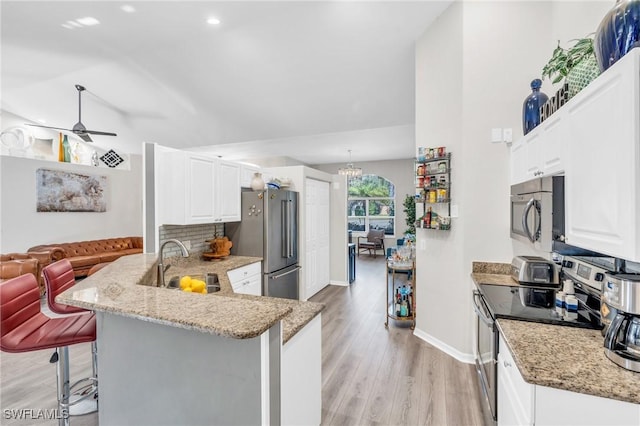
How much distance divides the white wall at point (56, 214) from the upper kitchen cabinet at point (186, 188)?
15.1 feet

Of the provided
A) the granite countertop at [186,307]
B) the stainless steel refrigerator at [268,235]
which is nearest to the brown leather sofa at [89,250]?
the stainless steel refrigerator at [268,235]

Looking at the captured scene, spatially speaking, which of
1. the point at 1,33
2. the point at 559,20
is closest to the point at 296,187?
the point at 559,20

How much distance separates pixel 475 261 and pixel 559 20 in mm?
2192

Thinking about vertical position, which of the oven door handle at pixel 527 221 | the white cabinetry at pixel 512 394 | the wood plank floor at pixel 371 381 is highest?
the oven door handle at pixel 527 221

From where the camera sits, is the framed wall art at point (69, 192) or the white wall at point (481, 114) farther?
the framed wall art at point (69, 192)

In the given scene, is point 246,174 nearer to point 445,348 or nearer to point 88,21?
point 88,21

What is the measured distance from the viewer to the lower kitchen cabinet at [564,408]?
99 centimetres

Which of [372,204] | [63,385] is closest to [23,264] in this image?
[63,385]

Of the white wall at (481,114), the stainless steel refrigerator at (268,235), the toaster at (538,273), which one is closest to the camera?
the toaster at (538,273)

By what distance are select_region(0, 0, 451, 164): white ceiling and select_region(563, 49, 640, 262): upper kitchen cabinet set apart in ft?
7.45

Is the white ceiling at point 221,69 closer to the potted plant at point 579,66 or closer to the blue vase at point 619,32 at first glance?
the potted plant at point 579,66

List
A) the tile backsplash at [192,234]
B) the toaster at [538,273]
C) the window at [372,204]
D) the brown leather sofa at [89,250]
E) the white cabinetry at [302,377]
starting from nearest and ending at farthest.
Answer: the white cabinetry at [302,377], the toaster at [538,273], the tile backsplash at [192,234], the brown leather sofa at [89,250], the window at [372,204]

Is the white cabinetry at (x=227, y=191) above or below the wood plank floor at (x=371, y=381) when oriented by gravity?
above

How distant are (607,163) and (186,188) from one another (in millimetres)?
3051
